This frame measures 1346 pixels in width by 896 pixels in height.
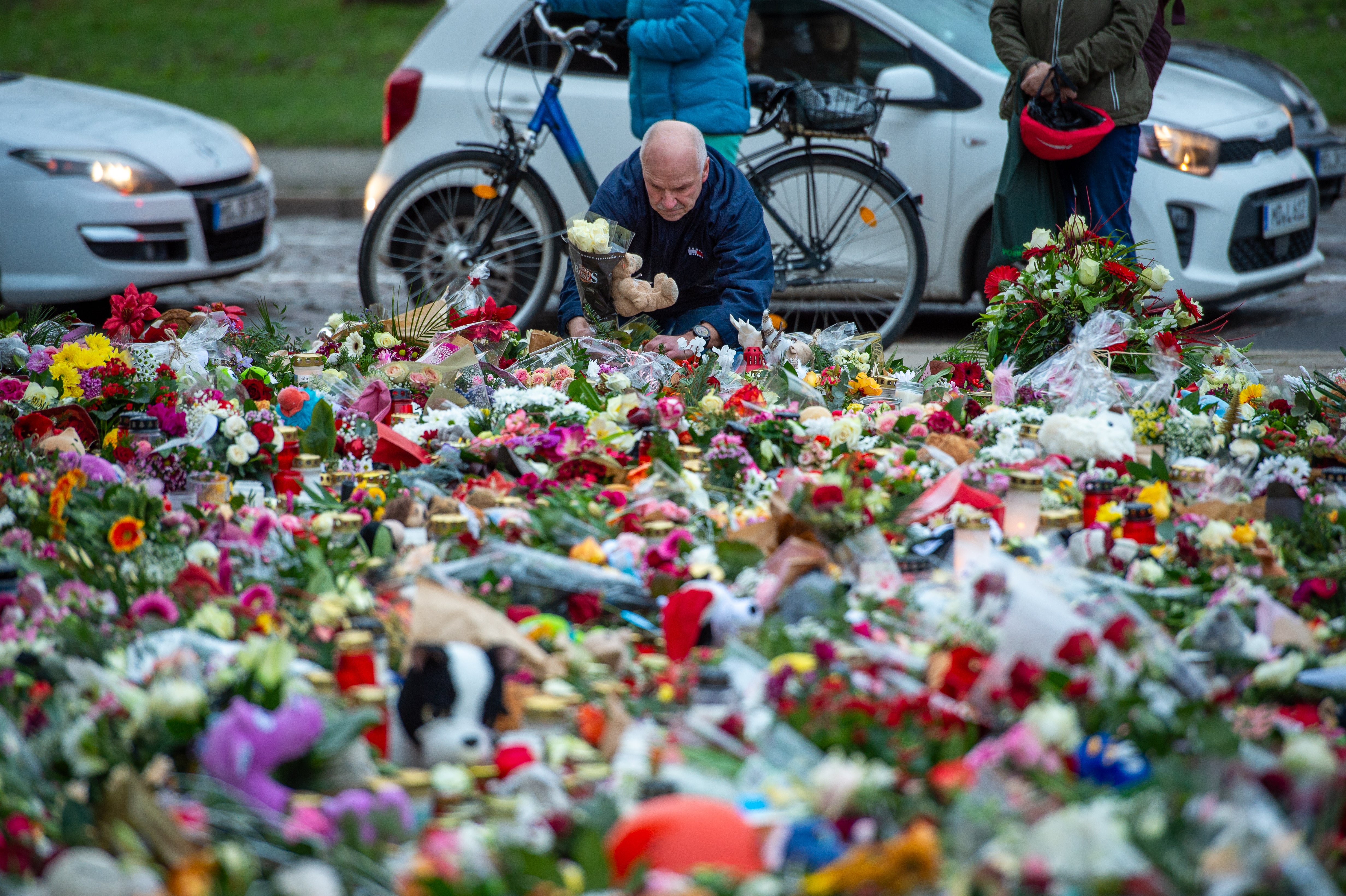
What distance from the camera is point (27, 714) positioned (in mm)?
1596

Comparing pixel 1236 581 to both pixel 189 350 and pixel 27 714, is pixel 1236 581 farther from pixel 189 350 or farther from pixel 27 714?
pixel 189 350

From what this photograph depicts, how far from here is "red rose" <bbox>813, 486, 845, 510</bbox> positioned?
2086 mm

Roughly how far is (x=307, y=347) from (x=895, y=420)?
172cm

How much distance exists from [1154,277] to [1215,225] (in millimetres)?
1985

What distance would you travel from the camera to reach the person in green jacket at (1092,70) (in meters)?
4.04

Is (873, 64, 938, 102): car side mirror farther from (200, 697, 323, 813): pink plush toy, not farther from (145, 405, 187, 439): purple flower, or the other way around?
(200, 697, 323, 813): pink plush toy

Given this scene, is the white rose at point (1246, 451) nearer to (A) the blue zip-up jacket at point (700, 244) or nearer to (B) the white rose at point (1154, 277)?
(B) the white rose at point (1154, 277)

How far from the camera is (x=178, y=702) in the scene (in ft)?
4.86

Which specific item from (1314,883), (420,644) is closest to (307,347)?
(420,644)

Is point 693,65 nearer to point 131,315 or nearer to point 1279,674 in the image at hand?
point 131,315

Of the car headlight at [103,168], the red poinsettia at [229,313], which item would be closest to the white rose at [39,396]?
the red poinsettia at [229,313]

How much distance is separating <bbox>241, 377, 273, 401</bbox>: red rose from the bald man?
0.88m

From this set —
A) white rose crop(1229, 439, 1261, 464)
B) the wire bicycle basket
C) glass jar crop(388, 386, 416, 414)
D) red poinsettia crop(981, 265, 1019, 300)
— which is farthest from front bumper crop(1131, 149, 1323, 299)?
glass jar crop(388, 386, 416, 414)

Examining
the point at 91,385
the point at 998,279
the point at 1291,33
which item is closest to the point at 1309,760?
the point at 998,279
